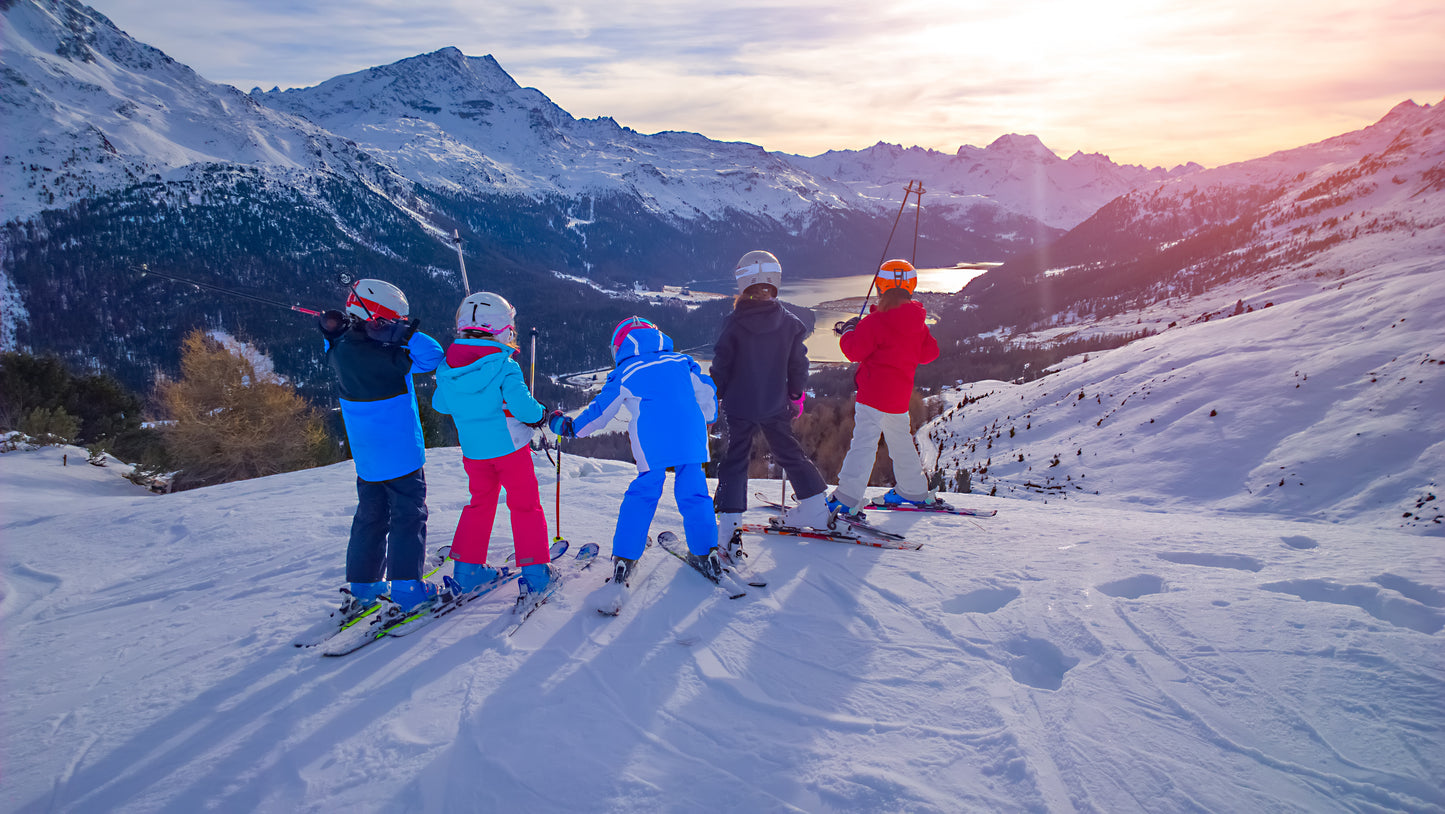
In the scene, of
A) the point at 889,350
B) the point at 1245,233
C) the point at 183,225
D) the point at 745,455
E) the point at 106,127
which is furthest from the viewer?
the point at 106,127

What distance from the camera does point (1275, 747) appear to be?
258cm

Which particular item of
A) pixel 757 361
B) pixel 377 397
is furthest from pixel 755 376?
pixel 377 397

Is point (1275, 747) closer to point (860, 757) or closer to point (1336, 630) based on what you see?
point (1336, 630)

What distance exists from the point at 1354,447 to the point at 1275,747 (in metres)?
7.16

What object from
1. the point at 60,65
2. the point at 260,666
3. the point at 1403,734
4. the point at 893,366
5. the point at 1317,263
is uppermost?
the point at 60,65

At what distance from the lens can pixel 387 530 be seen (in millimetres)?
4258

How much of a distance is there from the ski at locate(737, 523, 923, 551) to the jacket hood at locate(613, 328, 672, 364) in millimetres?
1694

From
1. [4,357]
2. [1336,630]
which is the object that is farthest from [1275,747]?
[4,357]

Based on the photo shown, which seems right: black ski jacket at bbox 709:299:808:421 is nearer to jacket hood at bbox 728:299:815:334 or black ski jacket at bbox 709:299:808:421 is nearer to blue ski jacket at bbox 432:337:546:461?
jacket hood at bbox 728:299:815:334

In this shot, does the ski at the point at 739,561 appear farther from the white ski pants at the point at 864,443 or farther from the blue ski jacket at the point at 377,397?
the blue ski jacket at the point at 377,397

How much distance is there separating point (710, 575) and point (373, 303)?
3091 mm

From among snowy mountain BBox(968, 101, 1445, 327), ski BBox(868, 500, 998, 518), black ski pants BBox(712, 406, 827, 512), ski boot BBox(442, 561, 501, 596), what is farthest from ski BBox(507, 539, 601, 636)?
snowy mountain BBox(968, 101, 1445, 327)

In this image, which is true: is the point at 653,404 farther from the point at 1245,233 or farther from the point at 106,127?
the point at 106,127

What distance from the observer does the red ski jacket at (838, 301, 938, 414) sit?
5703 millimetres
